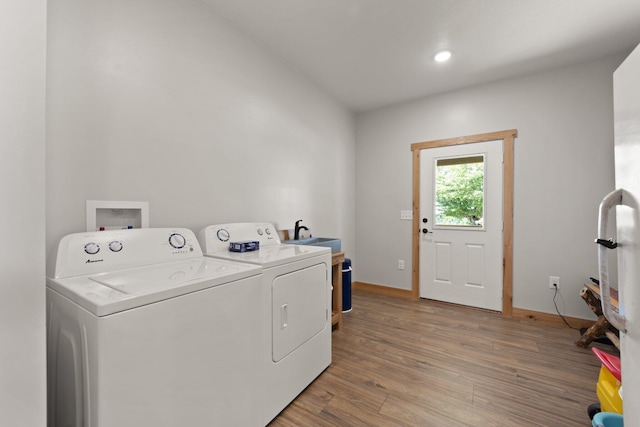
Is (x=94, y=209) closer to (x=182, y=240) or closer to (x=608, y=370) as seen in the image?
(x=182, y=240)

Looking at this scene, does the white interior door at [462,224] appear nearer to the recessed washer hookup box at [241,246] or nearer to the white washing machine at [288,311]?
the white washing machine at [288,311]

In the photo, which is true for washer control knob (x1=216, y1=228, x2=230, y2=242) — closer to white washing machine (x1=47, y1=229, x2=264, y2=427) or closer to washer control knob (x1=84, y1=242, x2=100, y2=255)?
white washing machine (x1=47, y1=229, x2=264, y2=427)

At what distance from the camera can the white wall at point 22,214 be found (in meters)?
0.66

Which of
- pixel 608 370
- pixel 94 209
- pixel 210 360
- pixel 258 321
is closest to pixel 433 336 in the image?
pixel 608 370

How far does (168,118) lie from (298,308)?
4.59ft

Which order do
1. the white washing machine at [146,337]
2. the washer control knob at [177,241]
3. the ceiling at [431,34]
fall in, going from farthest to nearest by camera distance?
1. the ceiling at [431,34]
2. the washer control knob at [177,241]
3. the white washing machine at [146,337]

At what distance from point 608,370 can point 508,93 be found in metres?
2.61

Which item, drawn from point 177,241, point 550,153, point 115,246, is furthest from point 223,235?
point 550,153

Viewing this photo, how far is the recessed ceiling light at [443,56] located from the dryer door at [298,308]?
84.9 inches

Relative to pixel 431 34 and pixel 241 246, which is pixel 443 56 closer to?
pixel 431 34

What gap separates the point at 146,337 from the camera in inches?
33.3

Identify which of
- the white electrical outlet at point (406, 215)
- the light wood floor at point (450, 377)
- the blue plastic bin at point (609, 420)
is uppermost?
the white electrical outlet at point (406, 215)

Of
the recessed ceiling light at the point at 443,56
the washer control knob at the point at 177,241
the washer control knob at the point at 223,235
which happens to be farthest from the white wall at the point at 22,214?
the recessed ceiling light at the point at 443,56

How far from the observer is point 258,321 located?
1.24 metres
